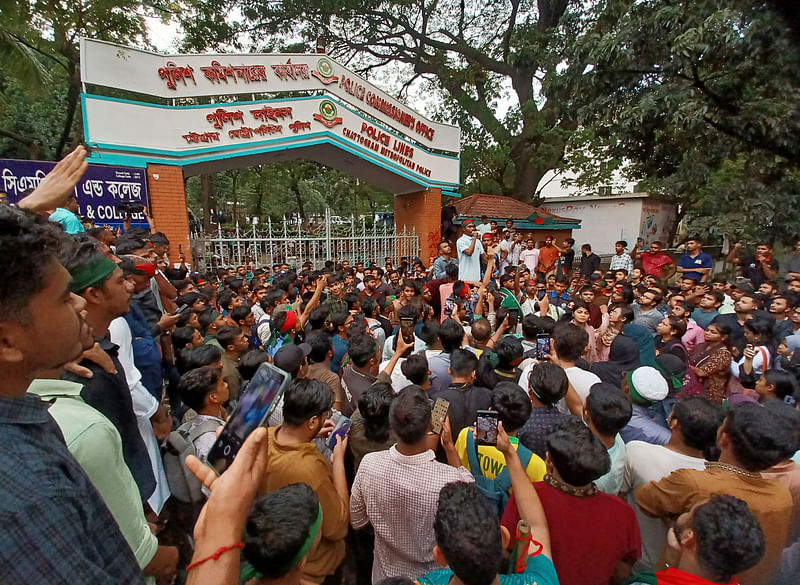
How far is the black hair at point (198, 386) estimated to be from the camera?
2326 millimetres

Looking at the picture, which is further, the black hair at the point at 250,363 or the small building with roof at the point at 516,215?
the small building with roof at the point at 516,215

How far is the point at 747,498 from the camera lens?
1.78 meters

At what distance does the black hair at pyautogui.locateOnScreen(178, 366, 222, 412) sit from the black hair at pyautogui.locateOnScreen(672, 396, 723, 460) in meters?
2.43

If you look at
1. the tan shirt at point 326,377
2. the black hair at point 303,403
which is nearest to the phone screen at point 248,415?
the black hair at point 303,403

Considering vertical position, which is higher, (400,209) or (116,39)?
(116,39)

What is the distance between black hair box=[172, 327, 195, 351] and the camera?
3.54 m

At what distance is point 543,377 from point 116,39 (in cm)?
1350

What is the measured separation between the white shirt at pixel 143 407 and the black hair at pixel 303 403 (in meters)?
0.83

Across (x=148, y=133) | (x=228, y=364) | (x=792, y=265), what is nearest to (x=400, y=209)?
(x=148, y=133)

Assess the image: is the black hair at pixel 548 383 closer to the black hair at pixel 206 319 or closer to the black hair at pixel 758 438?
the black hair at pixel 758 438

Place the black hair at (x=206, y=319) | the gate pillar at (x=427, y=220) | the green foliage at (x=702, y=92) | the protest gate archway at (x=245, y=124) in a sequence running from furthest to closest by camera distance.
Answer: the gate pillar at (x=427, y=220) < the protest gate archway at (x=245, y=124) < the green foliage at (x=702, y=92) < the black hair at (x=206, y=319)

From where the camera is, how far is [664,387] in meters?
2.62

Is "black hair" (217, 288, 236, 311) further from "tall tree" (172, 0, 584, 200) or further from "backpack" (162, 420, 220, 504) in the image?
"tall tree" (172, 0, 584, 200)

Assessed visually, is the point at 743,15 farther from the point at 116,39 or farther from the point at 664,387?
the point at 116,39
